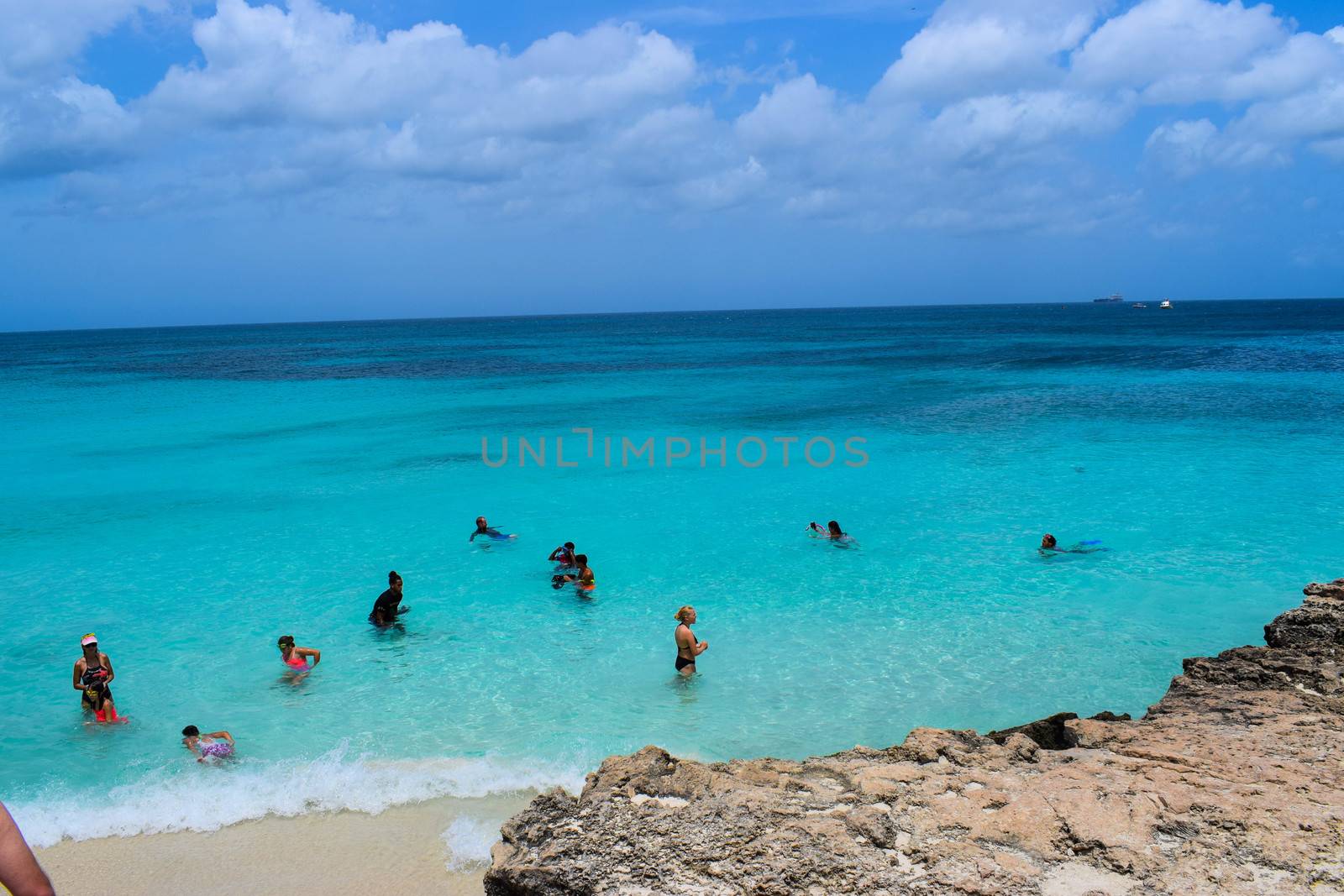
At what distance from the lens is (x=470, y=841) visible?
22.5 feet

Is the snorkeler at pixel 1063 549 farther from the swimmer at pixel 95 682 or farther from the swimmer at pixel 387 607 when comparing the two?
the swimmer at pixel 95 682

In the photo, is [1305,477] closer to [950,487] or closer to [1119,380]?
[950,487]

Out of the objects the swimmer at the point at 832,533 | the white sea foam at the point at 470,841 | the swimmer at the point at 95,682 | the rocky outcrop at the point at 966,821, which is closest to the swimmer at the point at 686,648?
the white sea foam at the point at 470,841

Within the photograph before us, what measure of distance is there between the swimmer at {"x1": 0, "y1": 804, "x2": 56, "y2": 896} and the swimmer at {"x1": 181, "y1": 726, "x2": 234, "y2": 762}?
6.32 meters

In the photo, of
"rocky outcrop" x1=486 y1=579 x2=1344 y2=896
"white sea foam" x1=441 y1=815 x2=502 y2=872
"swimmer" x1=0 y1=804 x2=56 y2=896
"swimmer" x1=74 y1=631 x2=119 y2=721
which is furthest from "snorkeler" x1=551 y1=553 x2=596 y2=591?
"swimmer" x1=0 y1=804 x2=56 y2=896

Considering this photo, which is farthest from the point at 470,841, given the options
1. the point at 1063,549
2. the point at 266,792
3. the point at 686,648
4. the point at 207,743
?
the point at 1063,549

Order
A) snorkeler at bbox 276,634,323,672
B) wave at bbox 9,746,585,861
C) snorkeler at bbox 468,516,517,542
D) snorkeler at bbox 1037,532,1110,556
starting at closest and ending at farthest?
wave at bbox 9,746,585,861 → snorkeler at bbox 276,634,323,672 → snorkeler at bbox 1037,532,1110,556 → snorkeler at bbox 468,516,517,542

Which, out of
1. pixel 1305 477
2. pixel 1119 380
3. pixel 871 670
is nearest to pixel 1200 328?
pixel 1119 380

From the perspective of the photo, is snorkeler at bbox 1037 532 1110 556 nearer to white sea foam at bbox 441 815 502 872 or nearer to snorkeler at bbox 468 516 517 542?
snorkeler at bbox 468 516 517 542

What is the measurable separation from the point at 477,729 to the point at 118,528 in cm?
1171

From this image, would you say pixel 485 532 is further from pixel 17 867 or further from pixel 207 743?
pixel 17 867

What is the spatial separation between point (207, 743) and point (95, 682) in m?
1.76

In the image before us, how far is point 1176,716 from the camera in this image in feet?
20.7

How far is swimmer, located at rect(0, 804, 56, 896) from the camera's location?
2.44 m
